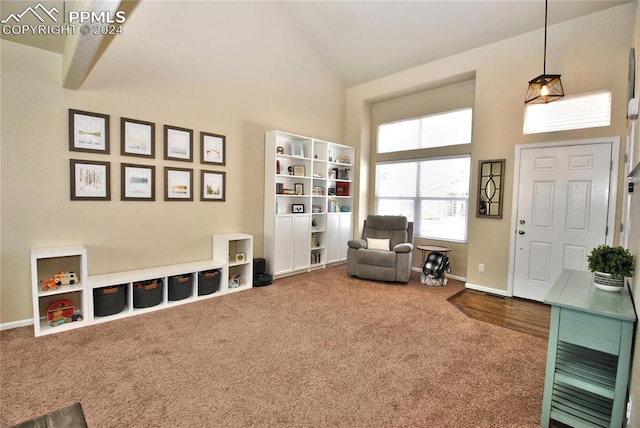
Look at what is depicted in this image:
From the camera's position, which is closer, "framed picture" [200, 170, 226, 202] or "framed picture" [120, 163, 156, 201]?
"framed picture" [120, 163, 156, 201]

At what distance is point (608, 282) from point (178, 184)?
4.12 metres

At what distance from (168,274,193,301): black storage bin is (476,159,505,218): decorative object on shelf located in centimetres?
397

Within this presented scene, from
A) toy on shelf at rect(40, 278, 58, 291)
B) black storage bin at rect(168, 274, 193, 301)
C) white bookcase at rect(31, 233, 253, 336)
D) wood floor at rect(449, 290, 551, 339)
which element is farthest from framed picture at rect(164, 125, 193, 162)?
wood floor at rect(449, 290, 551, 339)

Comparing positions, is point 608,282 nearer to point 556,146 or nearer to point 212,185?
point 556,146

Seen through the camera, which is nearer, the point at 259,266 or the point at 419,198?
the point at 259,266

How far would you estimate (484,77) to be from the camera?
4176mm

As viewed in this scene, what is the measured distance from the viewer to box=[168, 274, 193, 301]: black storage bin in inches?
136

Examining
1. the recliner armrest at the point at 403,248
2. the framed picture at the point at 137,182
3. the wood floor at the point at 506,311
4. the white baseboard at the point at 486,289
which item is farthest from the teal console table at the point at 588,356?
the framed picture at the point at 137,182

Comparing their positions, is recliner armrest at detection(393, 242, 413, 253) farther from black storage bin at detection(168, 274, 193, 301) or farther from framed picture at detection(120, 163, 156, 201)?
framed picture at detection(120, 163, 156, 201)

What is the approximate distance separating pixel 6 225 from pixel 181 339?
6.27ft

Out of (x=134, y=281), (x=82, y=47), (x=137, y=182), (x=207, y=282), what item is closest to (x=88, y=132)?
(x=137, y=182)

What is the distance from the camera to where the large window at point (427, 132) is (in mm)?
4738

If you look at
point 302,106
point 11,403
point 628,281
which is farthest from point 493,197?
point 11,403

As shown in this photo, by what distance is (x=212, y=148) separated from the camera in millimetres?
4102
